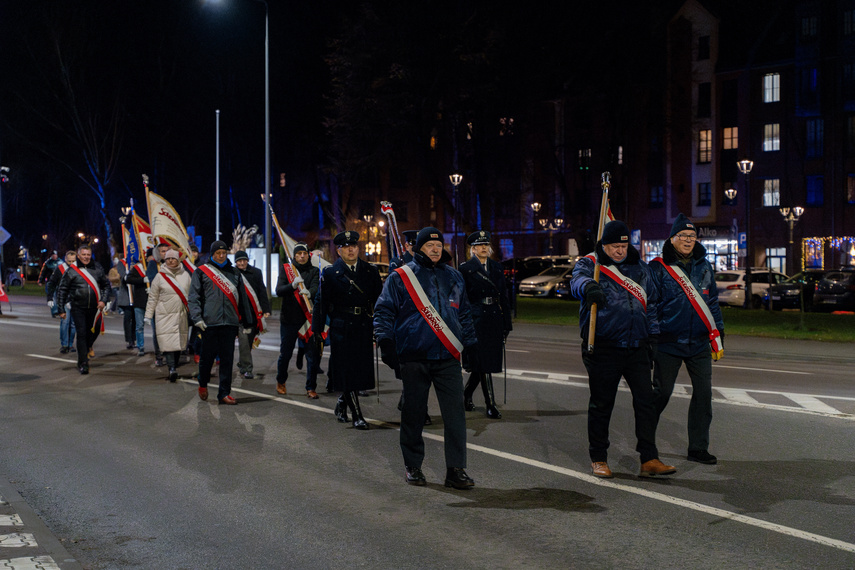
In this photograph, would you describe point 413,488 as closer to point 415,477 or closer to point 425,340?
point 415,477

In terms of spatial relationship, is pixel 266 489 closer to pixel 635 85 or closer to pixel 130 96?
pixel 635 85

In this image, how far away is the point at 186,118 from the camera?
53.4 meters

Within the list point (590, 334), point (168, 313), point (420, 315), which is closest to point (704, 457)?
point (590, 334)

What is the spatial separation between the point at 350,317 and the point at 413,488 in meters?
2.76

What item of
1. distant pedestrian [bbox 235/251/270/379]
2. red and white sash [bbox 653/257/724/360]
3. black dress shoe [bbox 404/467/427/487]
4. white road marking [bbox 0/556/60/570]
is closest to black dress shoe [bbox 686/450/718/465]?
red and white sash [bbox 653/257/724/360]

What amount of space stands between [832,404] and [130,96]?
4597 cm

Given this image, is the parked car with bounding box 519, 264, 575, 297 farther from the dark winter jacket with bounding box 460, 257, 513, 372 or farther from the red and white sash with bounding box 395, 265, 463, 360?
the red and white sash with bounding box 395, 265, 463, 360

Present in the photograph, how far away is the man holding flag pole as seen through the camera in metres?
6.52

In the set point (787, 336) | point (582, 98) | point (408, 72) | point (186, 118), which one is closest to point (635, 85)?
point (582, 98)

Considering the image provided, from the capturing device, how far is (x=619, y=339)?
6500 mm

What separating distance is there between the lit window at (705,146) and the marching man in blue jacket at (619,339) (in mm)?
46580

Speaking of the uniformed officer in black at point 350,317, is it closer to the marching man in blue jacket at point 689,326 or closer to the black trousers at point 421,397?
the black trousers at point 421,397

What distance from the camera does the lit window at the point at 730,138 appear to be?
49.5 metres

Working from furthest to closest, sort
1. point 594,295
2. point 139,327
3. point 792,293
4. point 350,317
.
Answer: point 792,293, point 139,327, point 350,317, point 594,295
